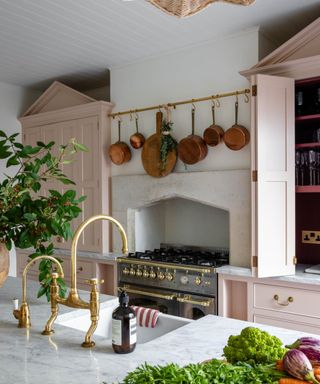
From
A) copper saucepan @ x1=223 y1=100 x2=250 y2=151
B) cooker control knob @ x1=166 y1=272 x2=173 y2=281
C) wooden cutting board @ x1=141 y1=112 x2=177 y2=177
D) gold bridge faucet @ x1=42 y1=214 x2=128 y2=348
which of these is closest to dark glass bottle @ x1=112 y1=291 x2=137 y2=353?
gold bridge faucet @ x1=42 y1=214 x2=128 y2=348

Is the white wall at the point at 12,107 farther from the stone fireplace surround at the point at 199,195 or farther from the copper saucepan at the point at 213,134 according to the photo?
the copper saucepan at the point at 213,134

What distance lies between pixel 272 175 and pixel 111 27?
1638 mm

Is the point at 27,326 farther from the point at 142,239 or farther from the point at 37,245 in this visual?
the point at 142,239

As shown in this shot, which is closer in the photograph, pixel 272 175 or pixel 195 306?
pixel 272 175

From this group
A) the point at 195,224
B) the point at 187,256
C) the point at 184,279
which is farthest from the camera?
the point at 195,224

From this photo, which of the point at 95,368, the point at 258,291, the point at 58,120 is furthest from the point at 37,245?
the point at 58,120

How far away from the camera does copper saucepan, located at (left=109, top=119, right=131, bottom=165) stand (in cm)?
381

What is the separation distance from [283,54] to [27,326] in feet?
8.20

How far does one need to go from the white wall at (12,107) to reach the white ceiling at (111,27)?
25.0 inches

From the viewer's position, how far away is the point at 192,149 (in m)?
3.33

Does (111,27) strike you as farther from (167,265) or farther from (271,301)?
(271,301)

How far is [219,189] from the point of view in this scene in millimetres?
3254

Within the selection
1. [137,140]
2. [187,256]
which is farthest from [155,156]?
[187,256]


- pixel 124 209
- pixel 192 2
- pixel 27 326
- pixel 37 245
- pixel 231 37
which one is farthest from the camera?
pixel 124 209
